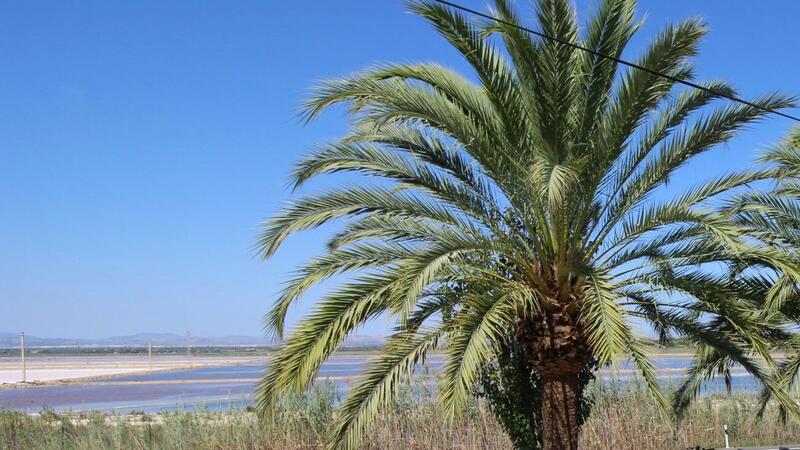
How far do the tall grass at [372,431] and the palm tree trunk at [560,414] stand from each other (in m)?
3.35

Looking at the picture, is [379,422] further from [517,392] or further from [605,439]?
[605,439]

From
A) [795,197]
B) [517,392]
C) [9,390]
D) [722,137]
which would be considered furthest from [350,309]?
[9,390]

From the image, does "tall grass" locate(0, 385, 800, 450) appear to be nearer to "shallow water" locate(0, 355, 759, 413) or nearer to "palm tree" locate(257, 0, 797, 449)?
"palm tree" locate(257, 0, 797, 449)

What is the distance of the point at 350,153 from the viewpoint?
1002 cm

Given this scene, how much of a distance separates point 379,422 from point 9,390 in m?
38.6

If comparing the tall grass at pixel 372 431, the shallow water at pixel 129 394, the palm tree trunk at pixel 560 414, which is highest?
the palm tree trunk at pixel 560 414

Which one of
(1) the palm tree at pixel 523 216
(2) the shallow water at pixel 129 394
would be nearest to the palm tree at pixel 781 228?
(1) the palm tree at pixel 523 216

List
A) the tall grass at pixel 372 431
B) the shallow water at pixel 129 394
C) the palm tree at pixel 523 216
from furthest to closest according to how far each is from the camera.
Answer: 1. the shallow water at pixel 129 394
2. the tall grass at pixel 372 431
3. the palm tree at pixel 523 216

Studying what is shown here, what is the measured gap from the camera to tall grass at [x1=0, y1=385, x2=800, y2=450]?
13828 millimetres

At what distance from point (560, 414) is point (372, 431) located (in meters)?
4.65

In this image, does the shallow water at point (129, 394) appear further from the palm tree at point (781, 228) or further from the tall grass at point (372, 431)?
the palm tree at point (781, 228)

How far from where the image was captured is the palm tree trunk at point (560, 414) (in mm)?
9984

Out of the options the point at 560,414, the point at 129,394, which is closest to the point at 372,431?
the point at 560,414

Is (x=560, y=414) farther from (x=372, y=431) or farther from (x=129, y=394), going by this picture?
(x=129, y=394)
